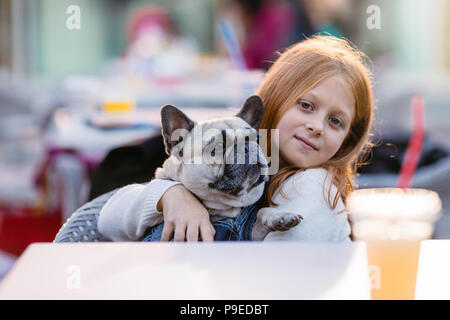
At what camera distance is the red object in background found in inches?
64.9

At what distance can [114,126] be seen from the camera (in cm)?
153

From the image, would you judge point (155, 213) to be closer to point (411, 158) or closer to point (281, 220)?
point (281, 220)

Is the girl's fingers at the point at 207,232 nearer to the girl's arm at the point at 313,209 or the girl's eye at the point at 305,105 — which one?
the girl's arm at the point at 313,209

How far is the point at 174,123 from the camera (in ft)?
2.16

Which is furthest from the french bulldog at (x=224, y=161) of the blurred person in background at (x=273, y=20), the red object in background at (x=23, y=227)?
the red object in background at (x=23, y=227)

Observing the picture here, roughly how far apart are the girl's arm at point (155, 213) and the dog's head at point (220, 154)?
0.07 ft

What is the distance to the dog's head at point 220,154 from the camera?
0.65 metres

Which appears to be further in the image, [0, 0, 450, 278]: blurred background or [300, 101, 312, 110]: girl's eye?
[0, 0, 450, 278]: blurred background

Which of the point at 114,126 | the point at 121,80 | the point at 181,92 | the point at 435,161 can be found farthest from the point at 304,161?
the point at 121,80

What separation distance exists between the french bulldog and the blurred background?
0.27 meters

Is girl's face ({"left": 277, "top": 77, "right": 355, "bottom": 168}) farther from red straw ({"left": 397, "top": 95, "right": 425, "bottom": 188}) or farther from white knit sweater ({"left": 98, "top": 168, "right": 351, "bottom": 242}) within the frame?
red straw ({"left": 397, "top": 95, "right": 425, "bottom": 188})

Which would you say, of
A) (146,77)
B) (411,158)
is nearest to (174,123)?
(411,158)

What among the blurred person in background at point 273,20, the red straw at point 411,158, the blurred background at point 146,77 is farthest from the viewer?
the blurred person in background at point 273,20

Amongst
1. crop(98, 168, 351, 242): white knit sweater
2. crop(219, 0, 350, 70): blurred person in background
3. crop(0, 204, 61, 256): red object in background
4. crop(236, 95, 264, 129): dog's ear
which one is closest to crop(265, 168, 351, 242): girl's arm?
crop(98, 168, 351, 242): white knit sweater
